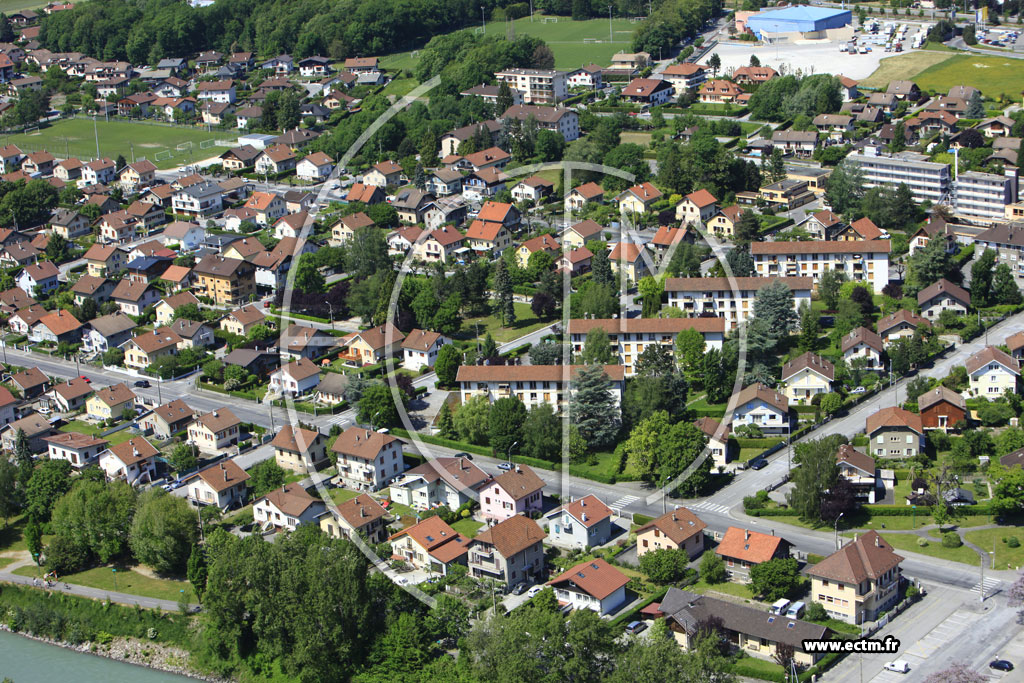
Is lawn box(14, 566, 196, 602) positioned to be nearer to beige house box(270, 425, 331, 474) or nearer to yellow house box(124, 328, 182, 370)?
beige house box(270, 425, 331, 474)

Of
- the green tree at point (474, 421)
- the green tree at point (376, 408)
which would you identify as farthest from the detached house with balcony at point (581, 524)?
the green tree at point (376, 408)

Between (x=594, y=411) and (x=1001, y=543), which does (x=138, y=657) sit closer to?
(x=594, y=411)

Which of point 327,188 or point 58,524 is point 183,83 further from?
point 58,524

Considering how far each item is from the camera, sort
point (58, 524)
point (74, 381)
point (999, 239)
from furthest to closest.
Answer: point (999, 239) → point (74, 381) → point (58, 524)

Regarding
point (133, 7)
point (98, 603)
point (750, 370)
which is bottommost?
point (98, 603)

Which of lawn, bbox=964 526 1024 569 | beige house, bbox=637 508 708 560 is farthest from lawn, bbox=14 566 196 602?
lawn, bbox=964 526 1024 569

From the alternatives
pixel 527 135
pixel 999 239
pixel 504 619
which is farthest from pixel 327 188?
pixel 504 619
